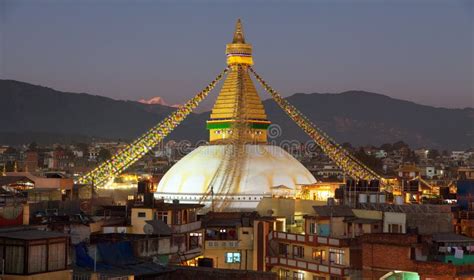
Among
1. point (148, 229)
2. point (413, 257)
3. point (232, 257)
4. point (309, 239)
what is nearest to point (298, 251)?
point (309, 239)

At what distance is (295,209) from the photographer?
54.2 m

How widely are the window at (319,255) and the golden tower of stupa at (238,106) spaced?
2042cm

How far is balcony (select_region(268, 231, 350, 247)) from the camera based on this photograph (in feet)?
139

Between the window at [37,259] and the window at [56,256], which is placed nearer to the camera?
the window at [37,259]

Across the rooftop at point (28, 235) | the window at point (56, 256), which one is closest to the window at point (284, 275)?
the rooftop at point (28, 235)

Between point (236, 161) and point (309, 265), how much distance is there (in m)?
18.1

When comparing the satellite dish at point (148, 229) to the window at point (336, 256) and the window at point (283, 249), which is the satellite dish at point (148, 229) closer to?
the window at point (283, 249)

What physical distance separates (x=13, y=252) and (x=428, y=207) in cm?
2502

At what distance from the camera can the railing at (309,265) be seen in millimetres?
41781

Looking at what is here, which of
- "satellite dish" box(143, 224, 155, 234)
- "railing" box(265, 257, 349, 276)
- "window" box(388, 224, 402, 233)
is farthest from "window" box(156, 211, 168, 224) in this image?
"window" box(388, 224, 402, 233)

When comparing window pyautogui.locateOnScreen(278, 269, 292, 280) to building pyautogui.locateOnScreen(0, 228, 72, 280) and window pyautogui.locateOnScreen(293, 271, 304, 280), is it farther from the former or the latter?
building pyautogui.locateOnScreen(0, 228, 72, 280)

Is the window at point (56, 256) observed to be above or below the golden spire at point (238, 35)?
below

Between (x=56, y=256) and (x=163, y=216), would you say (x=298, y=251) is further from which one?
(x=56, y=256)

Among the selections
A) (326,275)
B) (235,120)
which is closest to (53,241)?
(326,275)
